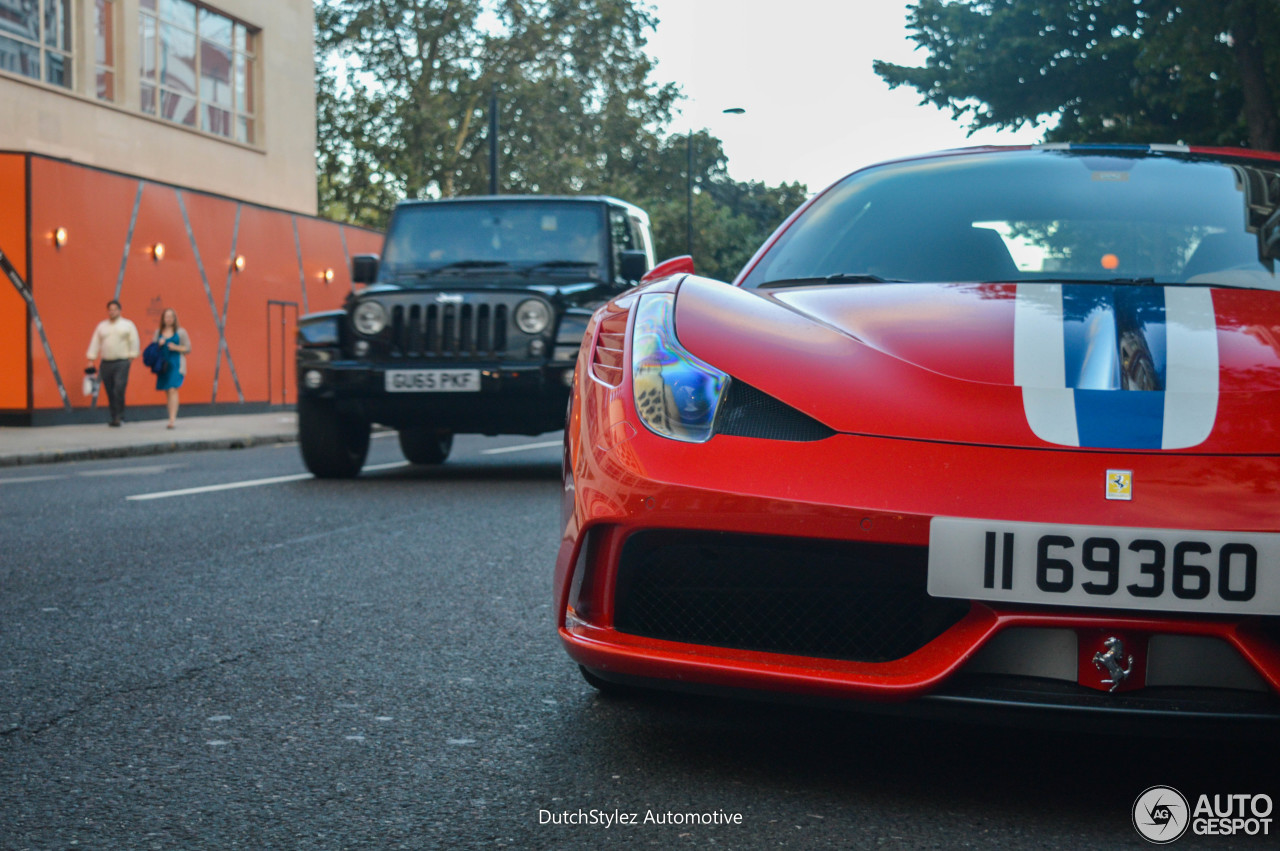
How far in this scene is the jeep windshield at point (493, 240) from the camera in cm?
1005

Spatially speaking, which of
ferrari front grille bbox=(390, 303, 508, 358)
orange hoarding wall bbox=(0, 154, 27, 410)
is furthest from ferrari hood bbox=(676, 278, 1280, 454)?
orange hoarding wall bbox=(0, 154, 27, 410)

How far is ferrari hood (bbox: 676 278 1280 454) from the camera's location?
2389mm

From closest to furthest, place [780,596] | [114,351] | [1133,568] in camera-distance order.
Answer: [1133,568]
[780,596]
[114,351]

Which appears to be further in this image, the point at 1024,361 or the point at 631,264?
the point at 631,264

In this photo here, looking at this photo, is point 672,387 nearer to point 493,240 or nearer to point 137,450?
point 493,240

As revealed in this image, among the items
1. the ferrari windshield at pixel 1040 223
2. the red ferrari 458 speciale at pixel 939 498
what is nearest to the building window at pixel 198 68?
the ferrari windshield at pixel 1040 223

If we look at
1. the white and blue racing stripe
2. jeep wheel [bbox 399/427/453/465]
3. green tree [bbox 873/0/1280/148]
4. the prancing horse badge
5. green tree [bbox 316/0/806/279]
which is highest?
green tree [bbox 316/0/806/279]

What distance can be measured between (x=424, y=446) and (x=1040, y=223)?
26.4 ft

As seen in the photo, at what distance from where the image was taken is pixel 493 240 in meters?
10.1

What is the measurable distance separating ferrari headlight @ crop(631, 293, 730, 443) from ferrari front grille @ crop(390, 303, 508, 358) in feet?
20.8

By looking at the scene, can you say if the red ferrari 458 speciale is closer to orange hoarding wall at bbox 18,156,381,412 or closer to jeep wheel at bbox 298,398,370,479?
jeep wheel at bbox 298,398,370,479

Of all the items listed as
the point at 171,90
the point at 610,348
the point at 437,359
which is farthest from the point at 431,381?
the point at 171,90

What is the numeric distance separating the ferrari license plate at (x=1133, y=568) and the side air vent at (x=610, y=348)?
0.85 metres

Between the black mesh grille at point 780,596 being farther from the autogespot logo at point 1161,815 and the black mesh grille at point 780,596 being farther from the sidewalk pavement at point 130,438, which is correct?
the sidewalk pavement at point 130,438
